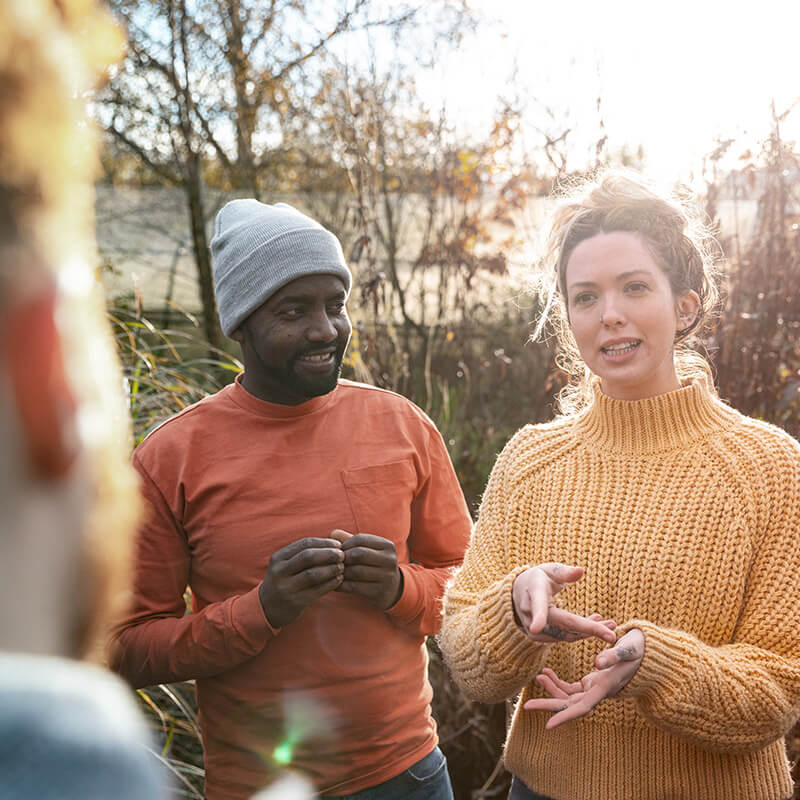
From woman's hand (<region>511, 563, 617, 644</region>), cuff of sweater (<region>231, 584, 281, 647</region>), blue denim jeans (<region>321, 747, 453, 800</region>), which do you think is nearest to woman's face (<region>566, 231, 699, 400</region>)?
woman's hand (<region>511, 563, 617, 644</region>)

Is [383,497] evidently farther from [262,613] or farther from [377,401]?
[262,613]

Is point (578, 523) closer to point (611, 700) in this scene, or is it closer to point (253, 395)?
point (611, 700)

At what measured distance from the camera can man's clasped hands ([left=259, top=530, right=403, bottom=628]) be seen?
189cm

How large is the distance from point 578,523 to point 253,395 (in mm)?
831

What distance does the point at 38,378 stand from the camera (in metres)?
0.41

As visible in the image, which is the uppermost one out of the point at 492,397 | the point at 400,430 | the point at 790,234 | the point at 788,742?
the point at 790,234

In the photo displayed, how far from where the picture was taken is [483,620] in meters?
1.88

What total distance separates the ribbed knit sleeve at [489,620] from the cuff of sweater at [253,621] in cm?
40

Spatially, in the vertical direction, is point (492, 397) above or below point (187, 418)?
below

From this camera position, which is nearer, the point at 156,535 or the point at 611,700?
the point at 611,700

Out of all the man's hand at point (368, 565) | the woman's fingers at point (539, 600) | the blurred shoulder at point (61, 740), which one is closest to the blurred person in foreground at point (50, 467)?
the blurred shoulder at point (61, 740)

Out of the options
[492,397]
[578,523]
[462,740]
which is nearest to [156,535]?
[578,523]

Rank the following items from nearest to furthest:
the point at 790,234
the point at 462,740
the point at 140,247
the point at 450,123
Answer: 1. the point at 462,740
2. the point at 790,234
3. the point at 450,123
4. the point at 140,247

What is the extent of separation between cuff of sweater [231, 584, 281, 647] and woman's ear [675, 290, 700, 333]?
1.11 meters
